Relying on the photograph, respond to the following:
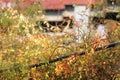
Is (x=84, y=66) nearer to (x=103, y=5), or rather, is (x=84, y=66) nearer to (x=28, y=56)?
(x=28, y=56)

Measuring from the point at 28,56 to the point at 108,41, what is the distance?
1.15m

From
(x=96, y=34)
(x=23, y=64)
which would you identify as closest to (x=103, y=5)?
(x=96, y=34)

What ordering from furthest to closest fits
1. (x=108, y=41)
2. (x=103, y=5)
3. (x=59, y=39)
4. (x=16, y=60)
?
(x=103, y=5), (x=59, y=39), (x=16, y=60), (x=108, y=41)

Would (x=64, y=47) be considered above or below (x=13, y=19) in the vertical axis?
above

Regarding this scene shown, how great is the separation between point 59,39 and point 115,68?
1.58 meters

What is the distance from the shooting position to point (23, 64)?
18.1 ft

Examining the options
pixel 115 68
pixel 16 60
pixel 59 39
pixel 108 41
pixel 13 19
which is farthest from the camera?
pixel 13 19

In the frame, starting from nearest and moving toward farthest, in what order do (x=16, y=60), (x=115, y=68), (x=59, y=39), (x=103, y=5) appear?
(x=115, y=68) → (x=16, y=60) → (x=59, y=39) → (x=103, y=5)

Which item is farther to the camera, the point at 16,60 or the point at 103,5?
the point at 103,5

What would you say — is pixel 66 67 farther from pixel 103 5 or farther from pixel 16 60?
pixel 103 5

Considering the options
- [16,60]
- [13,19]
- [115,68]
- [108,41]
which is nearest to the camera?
[115,68]

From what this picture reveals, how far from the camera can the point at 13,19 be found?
1091 cm

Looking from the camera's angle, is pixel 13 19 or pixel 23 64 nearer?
pixel 23 64

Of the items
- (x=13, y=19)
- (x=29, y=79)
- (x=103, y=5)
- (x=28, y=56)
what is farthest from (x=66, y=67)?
(x=13, y=19)
